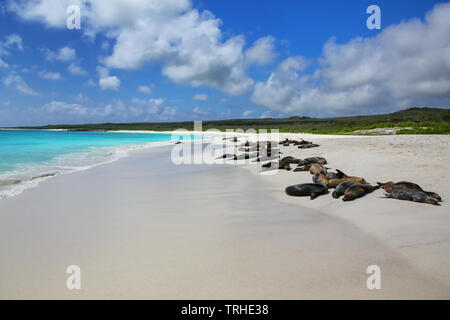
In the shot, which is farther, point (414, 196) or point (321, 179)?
point (321, 179)

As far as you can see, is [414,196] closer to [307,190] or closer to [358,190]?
[358,190]

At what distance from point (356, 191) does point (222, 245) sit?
340 cm

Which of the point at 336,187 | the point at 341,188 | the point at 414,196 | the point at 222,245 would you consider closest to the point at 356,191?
the point at 341,188

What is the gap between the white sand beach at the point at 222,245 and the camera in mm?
2613

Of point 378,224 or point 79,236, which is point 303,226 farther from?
point 79,236

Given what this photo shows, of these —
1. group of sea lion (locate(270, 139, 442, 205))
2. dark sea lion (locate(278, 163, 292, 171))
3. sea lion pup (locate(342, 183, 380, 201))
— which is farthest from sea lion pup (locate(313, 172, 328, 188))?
dark sea lion (locate(278, 163, 292, 171))

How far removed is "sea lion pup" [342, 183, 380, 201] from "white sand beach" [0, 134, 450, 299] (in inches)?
4.9

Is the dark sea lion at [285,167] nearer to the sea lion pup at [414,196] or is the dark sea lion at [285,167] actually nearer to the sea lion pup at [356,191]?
Result: the sea lion pup at [356,191]

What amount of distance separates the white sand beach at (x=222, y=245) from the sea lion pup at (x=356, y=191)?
12 centimetres

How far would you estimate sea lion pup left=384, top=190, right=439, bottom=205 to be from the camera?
16.2ft

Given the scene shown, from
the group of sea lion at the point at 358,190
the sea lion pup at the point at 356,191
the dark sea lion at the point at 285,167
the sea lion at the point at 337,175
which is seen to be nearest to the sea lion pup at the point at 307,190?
the group of sea lion at the point at 358,190

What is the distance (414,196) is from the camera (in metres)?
5.08
